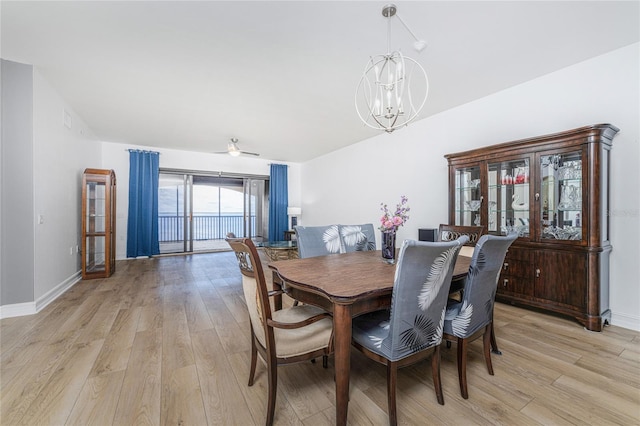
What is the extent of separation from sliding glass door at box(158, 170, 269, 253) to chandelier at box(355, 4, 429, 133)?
453 centimetres

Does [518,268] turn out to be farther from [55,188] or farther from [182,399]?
[55,188]

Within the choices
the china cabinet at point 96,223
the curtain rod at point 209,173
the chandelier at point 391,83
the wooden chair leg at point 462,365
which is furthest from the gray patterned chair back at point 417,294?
the curtain rod at point 209,173

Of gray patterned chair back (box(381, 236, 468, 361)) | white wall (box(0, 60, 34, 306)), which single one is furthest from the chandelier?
white wall (box(0, 60, 34, 306))

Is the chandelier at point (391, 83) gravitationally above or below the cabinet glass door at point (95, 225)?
above

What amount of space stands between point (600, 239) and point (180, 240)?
8.76 m

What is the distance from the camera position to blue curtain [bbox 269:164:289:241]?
24.0 feet

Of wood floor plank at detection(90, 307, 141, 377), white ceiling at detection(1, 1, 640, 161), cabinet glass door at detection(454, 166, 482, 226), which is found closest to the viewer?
wood floor plank at detection(90, 307, 141, 377)

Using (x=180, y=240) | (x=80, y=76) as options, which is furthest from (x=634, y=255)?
(x=180, y=240)

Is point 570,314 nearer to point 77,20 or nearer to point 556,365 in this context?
point 556,365

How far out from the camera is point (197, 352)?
78.4 inches

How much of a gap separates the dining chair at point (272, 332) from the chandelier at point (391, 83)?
43.0 inches

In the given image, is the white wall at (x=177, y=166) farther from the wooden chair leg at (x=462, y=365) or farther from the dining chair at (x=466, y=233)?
the wooden chair leg at (x=462, y=365)

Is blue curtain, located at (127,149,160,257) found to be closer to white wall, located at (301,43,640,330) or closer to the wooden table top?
white wall, located at (301,43,640,330)

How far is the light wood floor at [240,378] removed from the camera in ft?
4.48
